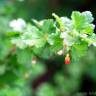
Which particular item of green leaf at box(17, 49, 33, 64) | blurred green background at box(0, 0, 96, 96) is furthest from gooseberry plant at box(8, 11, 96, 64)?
blurred green background at box(0, 0, 96, 96)

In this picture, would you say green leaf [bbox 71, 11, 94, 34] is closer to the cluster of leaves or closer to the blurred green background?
the cluster of leaves

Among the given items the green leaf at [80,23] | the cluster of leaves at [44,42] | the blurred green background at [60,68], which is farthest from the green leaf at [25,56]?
the blurred green background at [60,68]

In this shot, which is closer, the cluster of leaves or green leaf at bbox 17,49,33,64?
the cluster of leaves

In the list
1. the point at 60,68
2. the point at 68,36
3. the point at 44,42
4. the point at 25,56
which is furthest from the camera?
the point at 60,68

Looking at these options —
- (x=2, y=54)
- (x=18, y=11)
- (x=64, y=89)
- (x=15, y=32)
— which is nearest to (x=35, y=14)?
(x=18, y=11)

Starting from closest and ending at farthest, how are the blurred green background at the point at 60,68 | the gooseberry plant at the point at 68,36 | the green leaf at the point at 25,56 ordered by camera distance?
the gooseberry plant at the point at 68,36 → the green leaf at the point at 25,56 → the blurred green background at the point at 60,68

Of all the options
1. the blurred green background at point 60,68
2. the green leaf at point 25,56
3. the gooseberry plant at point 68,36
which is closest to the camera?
the gooseberry plant at point 68,36

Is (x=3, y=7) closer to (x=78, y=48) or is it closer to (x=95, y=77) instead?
(x=78, y=48)

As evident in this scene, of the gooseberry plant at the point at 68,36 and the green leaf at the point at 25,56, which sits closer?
the gooseberry plant at the point at 68,36

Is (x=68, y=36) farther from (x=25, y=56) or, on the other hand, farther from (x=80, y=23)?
(x=25, y=56)

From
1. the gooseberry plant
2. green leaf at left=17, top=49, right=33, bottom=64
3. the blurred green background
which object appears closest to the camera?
the gooseberry plant

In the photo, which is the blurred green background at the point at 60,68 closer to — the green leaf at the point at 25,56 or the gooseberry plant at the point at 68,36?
the green leaf at the point at 25,56

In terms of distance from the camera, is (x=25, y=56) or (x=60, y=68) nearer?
(x=25, y=56)

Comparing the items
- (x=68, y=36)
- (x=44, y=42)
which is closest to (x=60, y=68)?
(x=44, y=42)
